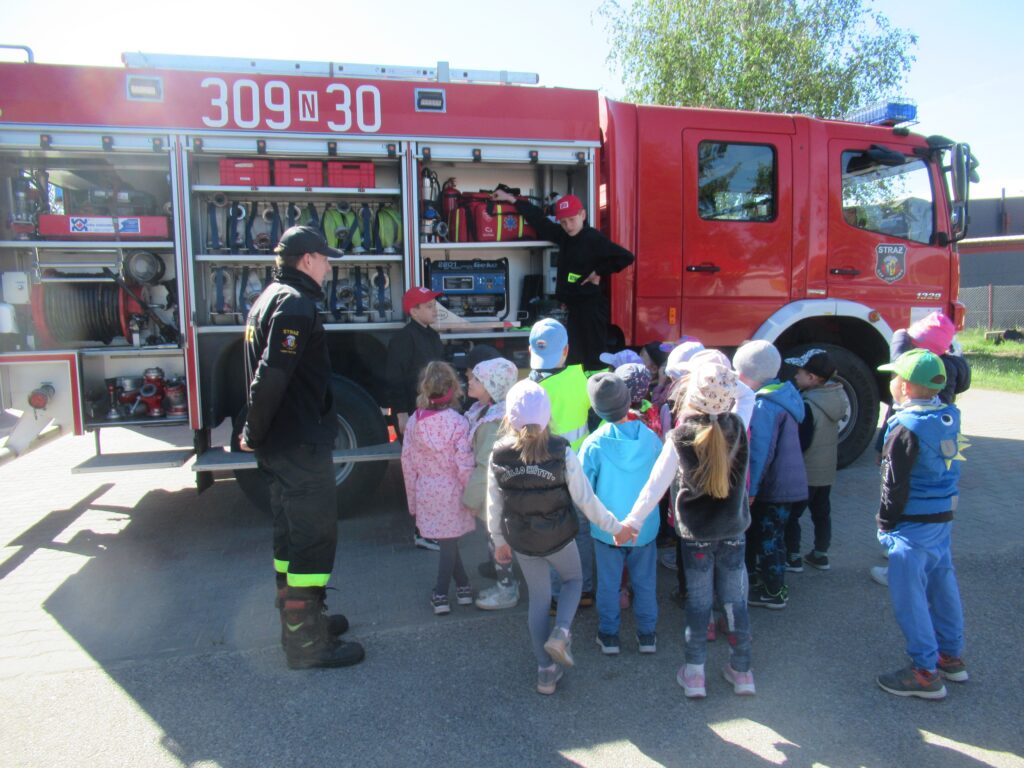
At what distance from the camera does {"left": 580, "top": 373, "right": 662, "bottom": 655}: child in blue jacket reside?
10.7ft

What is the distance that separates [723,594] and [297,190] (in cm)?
372

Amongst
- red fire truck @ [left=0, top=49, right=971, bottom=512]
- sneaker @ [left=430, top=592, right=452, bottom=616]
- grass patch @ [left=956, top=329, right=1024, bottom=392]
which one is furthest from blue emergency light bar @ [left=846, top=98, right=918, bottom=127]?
grass patch @ [left=956, top=329, right=1024, bottom=392]

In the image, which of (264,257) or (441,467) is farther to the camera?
(264,257)

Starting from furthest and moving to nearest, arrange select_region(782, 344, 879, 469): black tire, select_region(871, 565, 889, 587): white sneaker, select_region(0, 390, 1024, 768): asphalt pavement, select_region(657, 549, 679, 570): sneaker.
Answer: select_region(782, 344, 879, 469): black tire → select_region(657, 549, 679, 570): sneaker → select_region(871, 565, 889, 587): white sneaker → select_region(0, 390, 1024, 768): asphalt pavement

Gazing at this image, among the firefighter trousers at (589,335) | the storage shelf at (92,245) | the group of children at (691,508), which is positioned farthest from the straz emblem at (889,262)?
the storage shelf at (92,245)

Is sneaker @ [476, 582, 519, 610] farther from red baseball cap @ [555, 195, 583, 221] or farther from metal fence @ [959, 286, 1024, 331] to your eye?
metal fence @ [959, 286, 1024, 331]

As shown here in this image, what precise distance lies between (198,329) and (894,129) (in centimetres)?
573

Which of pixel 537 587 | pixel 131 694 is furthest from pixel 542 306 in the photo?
pixel 131 694

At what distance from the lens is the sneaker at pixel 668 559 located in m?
4.52

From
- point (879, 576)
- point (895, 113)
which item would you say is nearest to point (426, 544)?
point (879, 576)

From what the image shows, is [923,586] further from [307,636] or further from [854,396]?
[854,396]

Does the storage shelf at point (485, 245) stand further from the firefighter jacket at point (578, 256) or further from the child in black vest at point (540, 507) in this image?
the child in black vest at point (540, 507)

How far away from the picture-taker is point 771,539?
3.93m

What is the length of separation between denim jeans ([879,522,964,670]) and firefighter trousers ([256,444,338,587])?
249 centimetres
